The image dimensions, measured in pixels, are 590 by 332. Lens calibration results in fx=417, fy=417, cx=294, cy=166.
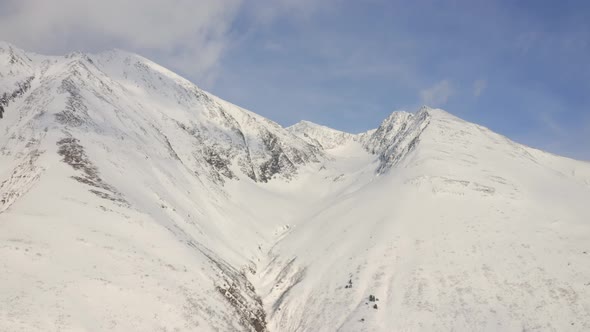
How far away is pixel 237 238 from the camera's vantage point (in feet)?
206

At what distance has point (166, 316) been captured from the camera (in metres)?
28.7

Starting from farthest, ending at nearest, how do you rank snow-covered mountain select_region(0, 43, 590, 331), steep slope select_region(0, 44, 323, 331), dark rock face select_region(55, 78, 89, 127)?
dark rock face select_region(55, 78, 89, 127) → snow-covered mountain select_region(0, 43, 590, 331) → steep slope select_region(0, 44, 323, 331)

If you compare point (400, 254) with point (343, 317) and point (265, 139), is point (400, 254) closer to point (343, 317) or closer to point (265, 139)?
point (343, 317)

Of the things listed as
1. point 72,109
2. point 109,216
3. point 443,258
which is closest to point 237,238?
point 109,216

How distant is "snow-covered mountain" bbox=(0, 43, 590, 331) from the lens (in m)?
29.5

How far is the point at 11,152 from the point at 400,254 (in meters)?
46.1

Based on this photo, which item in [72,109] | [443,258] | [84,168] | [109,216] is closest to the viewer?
[109,216]

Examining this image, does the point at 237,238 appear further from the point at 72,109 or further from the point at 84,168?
the point at 72,109

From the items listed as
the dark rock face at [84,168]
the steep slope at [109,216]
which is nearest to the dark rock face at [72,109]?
the steep slope at [109,216]

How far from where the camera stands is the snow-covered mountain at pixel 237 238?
29.5m

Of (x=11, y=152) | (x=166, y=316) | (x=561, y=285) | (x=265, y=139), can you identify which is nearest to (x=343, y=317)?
(x=166, y=316)

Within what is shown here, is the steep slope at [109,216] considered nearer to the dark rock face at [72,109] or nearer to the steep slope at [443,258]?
the dark rock face at [72,109]

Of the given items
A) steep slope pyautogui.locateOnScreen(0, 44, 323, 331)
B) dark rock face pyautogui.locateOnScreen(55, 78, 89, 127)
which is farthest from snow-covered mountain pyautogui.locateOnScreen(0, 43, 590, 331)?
dark rock face pyautogui.locateOnScreen(55, 78, 89, 127)

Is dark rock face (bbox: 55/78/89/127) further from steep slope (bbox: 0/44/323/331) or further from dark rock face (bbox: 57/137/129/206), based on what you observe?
dark rock face (bbox: 57/137/129/206)
